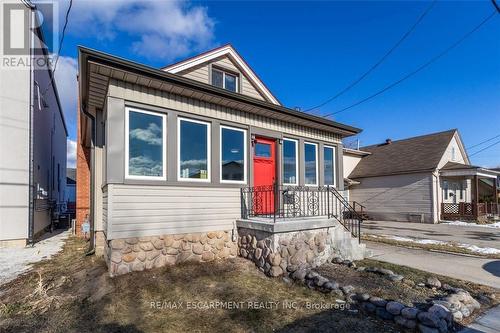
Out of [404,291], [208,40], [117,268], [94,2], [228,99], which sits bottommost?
[404,291]

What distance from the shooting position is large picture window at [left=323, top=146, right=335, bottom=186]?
9.62 m

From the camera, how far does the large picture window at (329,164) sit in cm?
962

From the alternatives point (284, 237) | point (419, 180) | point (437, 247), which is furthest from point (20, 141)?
point (419, 180)

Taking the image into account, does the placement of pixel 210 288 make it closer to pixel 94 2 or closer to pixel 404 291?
pixel 404 291

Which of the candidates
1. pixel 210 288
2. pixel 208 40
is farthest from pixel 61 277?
pixel 208 40

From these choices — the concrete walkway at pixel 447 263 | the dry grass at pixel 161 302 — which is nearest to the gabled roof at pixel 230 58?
the dry grass at pixel 161 302

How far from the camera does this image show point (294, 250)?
6355 mm

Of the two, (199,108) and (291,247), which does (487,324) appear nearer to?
(291,247)

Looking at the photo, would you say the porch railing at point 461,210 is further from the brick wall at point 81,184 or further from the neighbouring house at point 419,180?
the brick wall at point 81,184

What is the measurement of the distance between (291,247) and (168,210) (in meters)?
2.67

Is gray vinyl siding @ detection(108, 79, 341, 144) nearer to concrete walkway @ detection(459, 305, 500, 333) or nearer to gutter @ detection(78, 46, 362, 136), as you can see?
gutter @ detection(78, 46, 362, 136)

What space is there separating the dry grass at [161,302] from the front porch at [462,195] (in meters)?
17.0

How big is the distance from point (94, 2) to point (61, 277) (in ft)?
21.2

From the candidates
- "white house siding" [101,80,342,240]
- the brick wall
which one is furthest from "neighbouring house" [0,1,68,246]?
"white house siding" [101,80,342,240]
